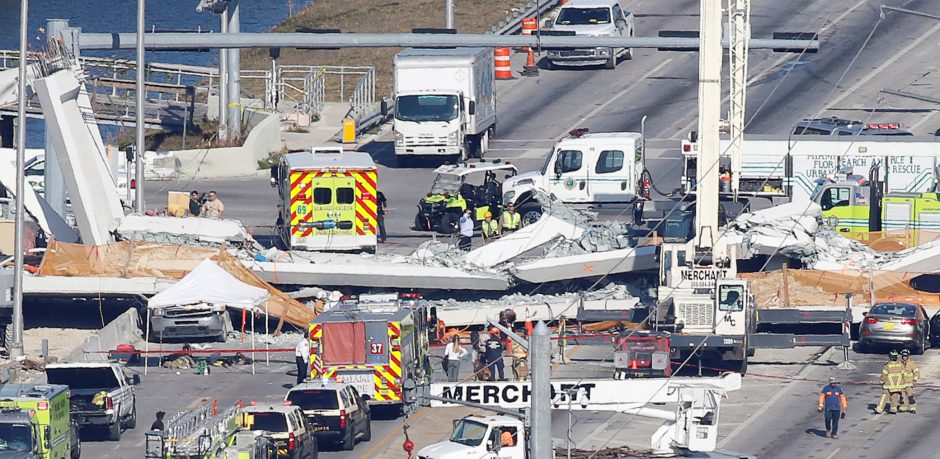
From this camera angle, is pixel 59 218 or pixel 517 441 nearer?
pixel 517 441

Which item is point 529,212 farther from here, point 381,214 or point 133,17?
point 133,17

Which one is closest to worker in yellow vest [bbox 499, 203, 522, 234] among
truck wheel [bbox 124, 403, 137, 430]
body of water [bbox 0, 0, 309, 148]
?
truck wheel [bbox 124, 403, 137, 430]

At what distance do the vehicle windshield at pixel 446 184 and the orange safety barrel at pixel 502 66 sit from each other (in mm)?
20790

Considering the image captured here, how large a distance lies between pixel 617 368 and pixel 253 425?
9.39 meters

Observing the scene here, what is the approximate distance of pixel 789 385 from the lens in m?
43.6

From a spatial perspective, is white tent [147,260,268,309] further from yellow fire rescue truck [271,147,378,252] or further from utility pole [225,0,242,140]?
utility pole [225,0,242,140]

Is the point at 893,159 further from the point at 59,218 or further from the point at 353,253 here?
the point at 59,218

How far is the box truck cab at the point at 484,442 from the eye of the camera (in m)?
34.8

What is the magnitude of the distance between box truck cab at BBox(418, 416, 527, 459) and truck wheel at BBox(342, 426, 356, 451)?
6.97 feet

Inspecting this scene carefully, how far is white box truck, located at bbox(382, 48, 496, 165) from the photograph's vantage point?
6469 centimetres

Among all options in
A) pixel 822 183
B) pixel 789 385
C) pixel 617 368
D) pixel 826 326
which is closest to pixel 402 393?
pixel 617 368

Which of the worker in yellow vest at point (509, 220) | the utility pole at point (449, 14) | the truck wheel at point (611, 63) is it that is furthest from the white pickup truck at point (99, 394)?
the truck wheel at point (611, 63)

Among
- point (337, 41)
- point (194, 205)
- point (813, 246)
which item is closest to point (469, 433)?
point (813, 246)

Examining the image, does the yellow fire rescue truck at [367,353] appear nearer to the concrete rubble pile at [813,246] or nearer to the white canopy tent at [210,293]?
the white canopy tent at [210,293]
